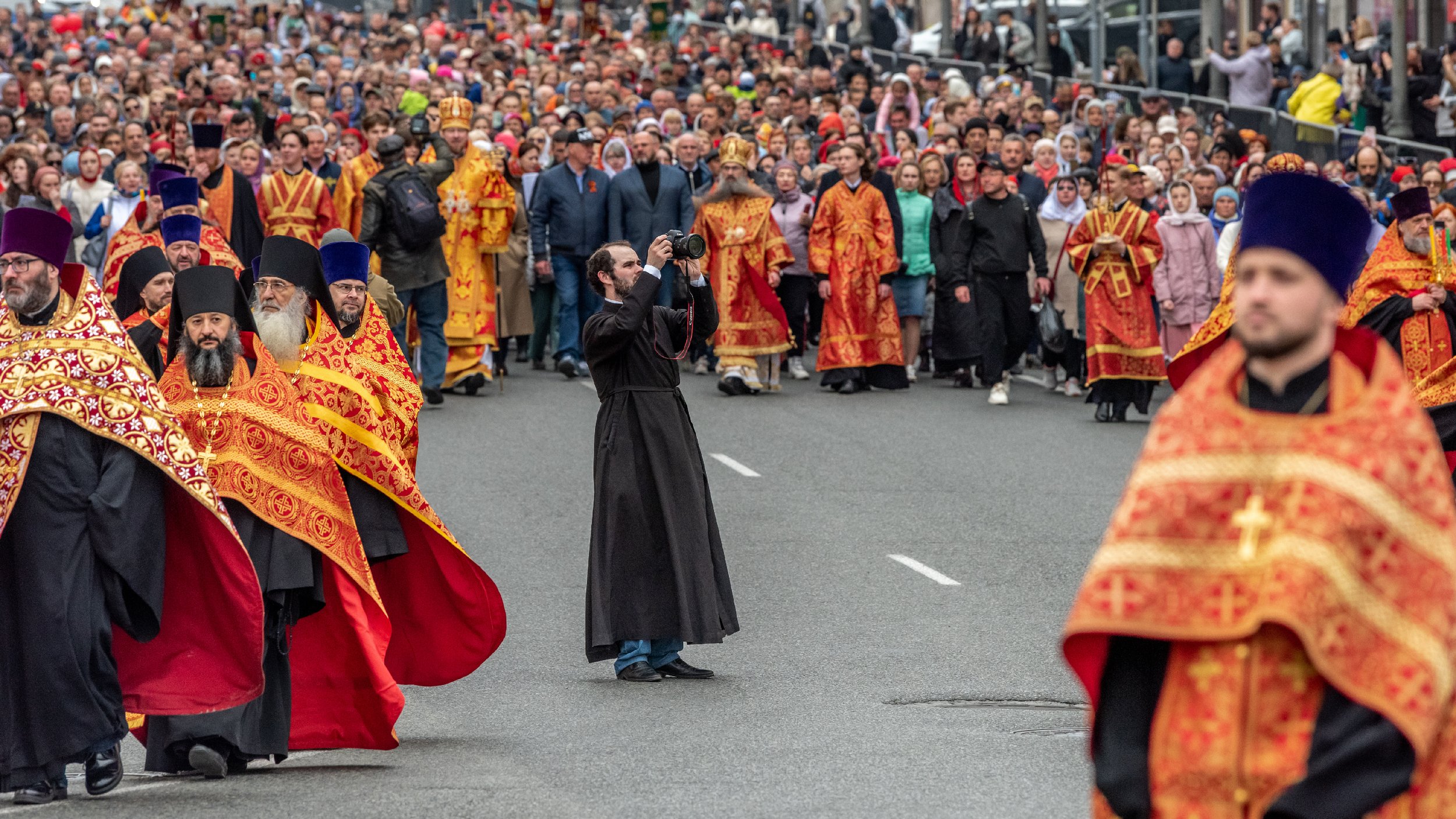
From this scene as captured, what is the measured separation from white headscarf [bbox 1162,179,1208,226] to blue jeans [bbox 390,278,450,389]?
5835 millimetres

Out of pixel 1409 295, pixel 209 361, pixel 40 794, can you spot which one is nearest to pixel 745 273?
pixel 1409 295

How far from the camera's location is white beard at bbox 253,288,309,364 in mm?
8773

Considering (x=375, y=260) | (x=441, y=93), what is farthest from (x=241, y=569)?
(x=441, y=93)

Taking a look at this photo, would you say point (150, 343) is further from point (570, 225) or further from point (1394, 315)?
point (570, 225)

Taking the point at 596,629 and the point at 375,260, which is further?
the point at 375,260

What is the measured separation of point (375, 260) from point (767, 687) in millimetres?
9428

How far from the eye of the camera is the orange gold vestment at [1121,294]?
18.2 metres

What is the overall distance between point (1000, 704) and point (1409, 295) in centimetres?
323

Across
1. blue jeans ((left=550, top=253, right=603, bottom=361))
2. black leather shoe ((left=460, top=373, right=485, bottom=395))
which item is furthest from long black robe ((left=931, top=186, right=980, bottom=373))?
black leather shoe ((left=460, top=373, right=485, bottom=395))

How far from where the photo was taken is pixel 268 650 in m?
8.36

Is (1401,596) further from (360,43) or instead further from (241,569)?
(360,43)

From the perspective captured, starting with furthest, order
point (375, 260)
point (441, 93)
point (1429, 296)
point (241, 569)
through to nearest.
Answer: point (441, 93) < point (375, 260) < point (1429, 296) < point (241, 569)

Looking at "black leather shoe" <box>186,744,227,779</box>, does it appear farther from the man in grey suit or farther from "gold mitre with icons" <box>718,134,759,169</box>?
the man in grey suit

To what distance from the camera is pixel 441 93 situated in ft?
84.0
